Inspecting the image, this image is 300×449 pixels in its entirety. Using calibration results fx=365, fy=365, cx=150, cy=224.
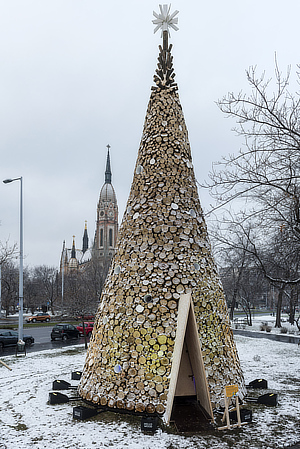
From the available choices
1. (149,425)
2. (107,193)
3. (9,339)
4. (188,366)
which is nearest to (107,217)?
(107,193)

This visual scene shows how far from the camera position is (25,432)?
6.42 metres

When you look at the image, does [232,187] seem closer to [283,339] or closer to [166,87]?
[166,87]

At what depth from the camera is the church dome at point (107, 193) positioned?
369 ft

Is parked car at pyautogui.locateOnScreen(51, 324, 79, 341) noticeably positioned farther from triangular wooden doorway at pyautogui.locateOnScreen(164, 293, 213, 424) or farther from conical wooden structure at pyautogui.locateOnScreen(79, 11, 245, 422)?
triangular wooden doorway at pyautogui.locateOnScreen(164, 293, 213, 424)

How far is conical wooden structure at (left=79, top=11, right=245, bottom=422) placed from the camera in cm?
700

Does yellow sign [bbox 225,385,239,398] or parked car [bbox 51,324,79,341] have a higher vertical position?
yellow sign [bbox 225,385,239,398]

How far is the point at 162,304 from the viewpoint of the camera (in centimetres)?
729

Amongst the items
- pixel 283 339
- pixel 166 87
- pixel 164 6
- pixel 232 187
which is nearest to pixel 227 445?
pixel 232 187

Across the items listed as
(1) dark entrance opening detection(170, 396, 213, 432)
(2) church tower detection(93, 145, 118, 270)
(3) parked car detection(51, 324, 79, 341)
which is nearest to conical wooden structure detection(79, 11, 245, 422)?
(1) dark entrance opening detection(170, 396, 213, 432)

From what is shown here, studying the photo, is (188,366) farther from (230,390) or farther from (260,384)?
(260,384)

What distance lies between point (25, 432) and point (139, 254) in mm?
3858

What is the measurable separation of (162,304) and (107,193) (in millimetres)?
107014

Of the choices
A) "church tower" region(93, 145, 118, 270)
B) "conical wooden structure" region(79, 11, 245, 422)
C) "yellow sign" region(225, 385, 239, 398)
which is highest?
"church tower" region(93, 145, 118, 270)

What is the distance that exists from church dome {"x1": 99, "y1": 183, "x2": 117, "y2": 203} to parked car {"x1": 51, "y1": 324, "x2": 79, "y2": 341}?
8876 centimetres
